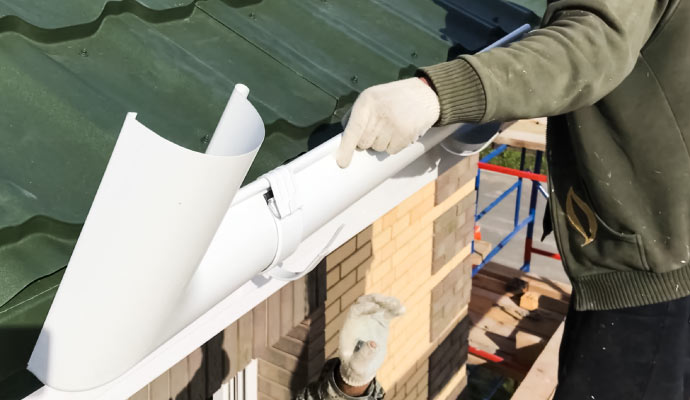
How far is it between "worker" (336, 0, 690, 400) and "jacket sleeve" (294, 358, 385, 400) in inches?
28.8

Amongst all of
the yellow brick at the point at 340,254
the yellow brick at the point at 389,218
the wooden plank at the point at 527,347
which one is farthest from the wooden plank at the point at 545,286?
the yellow brick at the point at 340,254

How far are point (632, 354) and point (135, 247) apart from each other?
235 centimetres

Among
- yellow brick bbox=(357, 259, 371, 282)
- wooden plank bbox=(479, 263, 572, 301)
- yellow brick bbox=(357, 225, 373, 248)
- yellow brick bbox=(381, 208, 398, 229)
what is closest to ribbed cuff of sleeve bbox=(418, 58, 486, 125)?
yellow brick bbox=(357, 225, 373, 248)

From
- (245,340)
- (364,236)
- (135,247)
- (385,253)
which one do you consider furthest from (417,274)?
(135,247)

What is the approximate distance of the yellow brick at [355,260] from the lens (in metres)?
3.54

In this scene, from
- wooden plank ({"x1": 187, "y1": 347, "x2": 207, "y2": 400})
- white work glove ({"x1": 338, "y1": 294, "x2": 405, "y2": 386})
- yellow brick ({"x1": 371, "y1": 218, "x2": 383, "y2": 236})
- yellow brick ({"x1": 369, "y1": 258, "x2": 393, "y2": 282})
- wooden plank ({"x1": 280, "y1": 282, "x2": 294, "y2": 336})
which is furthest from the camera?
yellow brick ({"x1": 369, "y1": 258, "x2": 393, "y2": 282})

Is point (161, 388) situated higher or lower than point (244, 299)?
lower

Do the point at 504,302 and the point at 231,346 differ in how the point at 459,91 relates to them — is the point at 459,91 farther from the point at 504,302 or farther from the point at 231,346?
the point at 504,302

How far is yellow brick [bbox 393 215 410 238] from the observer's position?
4.16 metres

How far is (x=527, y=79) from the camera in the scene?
1.73 m

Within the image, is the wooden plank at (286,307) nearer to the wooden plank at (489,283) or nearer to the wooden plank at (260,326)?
the wooden plank at (260,326)

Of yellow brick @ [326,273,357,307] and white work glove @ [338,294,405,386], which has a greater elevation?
white work glove @ [338,294,405,386]

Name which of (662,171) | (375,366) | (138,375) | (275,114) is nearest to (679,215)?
(662,171)

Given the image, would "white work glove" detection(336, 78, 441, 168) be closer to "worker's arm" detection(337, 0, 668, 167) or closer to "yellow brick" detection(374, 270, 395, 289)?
"worker's arm" detection(337, 0, 668, 167)
